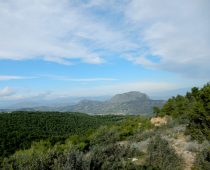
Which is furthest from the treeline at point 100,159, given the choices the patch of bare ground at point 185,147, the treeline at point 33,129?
the treeline at point 33,129

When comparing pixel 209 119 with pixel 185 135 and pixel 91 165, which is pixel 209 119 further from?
pixel 91 165

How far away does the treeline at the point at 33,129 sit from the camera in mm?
67131

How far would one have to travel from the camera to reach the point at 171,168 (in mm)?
12781

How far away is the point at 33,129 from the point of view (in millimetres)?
88812

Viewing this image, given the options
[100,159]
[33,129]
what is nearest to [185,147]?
[100,159]

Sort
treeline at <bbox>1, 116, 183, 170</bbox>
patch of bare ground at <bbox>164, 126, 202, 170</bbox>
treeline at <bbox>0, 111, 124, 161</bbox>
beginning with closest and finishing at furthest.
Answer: treeline at <bbox>1, 116, 183, 170</bbox> → patch of bare ground at <bbox>164, 126, 202, 170</bbox> → treeline at <bbox>0, 111, 124, 161</bbox>

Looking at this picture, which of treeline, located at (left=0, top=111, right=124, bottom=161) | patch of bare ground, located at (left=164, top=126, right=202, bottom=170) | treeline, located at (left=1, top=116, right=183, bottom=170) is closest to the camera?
treeline, located at (left=1, top=116, right=183, bottom=170)

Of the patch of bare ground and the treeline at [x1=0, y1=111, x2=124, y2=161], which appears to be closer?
the patch of bare ground

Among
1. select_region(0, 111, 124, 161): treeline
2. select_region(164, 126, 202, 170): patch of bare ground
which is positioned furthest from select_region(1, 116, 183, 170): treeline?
select_region(0, 111, 124, 161): treeline

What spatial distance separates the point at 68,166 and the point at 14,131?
69.9 metres

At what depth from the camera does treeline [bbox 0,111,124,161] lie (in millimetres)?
67131

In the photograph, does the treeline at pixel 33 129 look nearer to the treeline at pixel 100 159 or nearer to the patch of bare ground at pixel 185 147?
the patch of bare ground at pixel 185 147

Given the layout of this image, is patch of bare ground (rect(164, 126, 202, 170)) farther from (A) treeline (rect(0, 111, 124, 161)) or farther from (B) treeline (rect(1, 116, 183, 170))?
(A) treeline (rect(0, 111, 124, 161))

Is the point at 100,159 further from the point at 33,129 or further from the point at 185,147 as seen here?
the point at 33,129
